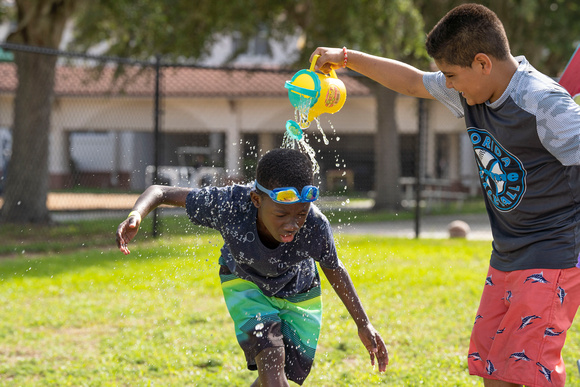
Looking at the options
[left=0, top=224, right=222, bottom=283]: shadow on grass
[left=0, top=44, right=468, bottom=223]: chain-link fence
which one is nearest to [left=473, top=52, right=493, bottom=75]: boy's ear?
[left=0, top=224, right=222, bottom=283]: shadow on grass

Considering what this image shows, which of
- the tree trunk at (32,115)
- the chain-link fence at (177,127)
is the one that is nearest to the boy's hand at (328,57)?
the tree trunk at (32,115)

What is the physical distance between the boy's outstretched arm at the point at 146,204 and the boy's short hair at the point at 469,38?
52.1 inches

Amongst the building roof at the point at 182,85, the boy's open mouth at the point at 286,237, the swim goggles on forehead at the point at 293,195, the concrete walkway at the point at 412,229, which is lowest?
the concrete walkway at the point at 412,229

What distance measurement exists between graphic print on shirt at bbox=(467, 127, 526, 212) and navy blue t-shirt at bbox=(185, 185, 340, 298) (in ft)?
2.43

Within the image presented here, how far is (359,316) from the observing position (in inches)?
124

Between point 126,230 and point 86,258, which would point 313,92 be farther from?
point 86,258

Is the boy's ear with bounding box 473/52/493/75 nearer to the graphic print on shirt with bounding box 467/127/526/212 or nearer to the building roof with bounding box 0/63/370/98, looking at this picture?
the graphic print on shirt with bounding box 467/127/526/212

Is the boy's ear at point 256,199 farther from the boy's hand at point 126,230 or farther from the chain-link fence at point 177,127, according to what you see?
the chain-link fence at point 177,127

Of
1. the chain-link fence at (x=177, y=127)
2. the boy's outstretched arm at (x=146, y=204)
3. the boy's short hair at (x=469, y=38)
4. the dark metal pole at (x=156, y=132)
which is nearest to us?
the boy's short hair at (x=469, y=38)

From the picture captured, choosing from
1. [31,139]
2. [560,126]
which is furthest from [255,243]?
[31,139]

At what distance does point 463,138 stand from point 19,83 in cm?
1519

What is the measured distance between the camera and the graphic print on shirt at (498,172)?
2.71 m

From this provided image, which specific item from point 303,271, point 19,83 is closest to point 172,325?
point 303,271

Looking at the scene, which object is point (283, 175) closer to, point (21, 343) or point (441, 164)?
point (21, 343)
